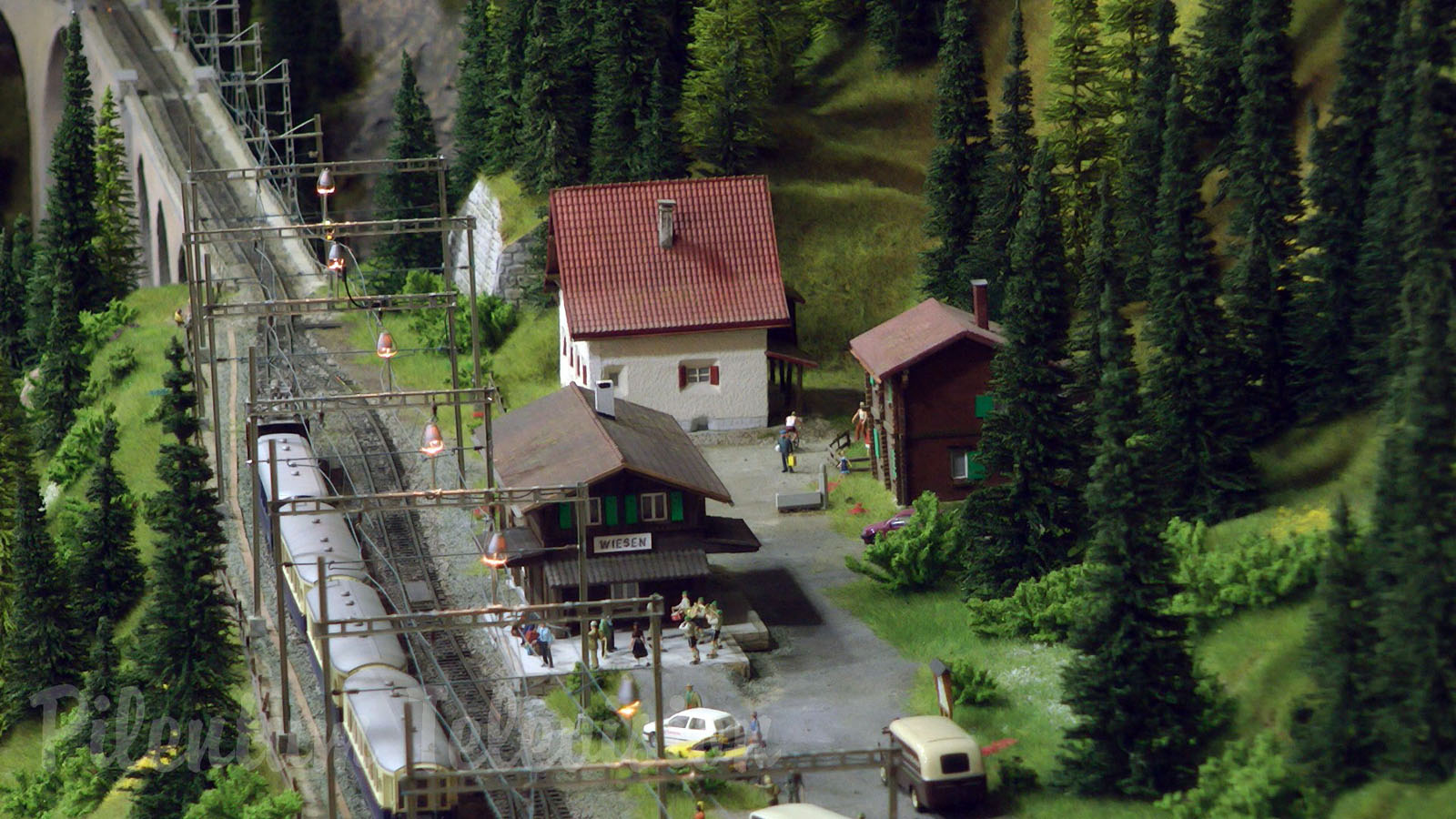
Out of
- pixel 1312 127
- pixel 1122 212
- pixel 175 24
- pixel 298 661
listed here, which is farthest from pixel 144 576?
pixel 175 24

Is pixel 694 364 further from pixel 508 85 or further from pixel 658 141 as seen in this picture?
pixel 508 85

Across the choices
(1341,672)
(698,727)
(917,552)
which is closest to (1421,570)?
(1341,672)

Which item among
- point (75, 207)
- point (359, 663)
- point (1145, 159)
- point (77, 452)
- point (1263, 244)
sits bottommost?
point (359, 663)

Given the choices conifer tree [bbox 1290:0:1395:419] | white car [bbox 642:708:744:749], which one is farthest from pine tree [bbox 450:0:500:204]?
white car [bbox 642:708:744:749]

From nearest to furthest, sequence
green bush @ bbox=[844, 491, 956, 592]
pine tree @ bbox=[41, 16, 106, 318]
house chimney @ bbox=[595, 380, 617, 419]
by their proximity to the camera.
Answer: green bush @ bbox=[844, 491, 956, 592], house chimney @ bbox=[595, 380, 617, 419], pine tree @ bbox=[41, 16, 106, 318]

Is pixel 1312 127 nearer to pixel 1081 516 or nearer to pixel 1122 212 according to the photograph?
pixel 1122 212

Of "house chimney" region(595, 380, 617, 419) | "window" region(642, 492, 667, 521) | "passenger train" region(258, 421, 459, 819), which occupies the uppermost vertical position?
"house chimney" region(595, 380, 617, 419)

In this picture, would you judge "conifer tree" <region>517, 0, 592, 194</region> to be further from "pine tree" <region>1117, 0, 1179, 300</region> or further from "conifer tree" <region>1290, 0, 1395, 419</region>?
"conifer tree" <region>1290, 0, 1395, 419</region>
